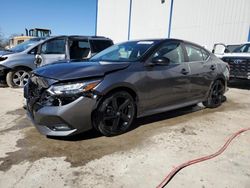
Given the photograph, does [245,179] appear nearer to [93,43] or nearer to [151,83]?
[151,83]

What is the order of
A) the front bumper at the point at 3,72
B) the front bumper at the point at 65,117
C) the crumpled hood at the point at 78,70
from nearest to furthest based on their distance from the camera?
the front bumper at the point at 65,117 → the crumpled hood at the point at 78,70 → the front bumper at the point at 3,72

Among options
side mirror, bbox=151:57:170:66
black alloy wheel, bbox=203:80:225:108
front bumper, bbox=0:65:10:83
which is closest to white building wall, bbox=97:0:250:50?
black alloy wheel, bbox=203:80:225:108

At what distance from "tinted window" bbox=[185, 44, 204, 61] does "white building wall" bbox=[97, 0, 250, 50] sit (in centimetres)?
951

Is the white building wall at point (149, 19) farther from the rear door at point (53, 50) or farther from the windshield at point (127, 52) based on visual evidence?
the windshield at point (127, 52)

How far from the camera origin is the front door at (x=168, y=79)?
3930mm

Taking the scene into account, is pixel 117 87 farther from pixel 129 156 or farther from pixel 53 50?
pixel 53 50

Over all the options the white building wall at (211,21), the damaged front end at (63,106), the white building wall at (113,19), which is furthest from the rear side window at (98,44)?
the white building wall at (113,19)

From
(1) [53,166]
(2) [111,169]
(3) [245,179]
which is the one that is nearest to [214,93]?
(3) [245,179]

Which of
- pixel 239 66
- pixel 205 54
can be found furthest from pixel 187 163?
pixel 239 66

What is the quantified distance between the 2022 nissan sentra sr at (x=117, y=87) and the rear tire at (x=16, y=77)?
395 centimetres

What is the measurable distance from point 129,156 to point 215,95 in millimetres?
3154

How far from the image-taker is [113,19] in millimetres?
23266

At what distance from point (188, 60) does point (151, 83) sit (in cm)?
115

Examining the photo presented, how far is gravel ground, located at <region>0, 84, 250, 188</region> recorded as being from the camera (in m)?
2.55
